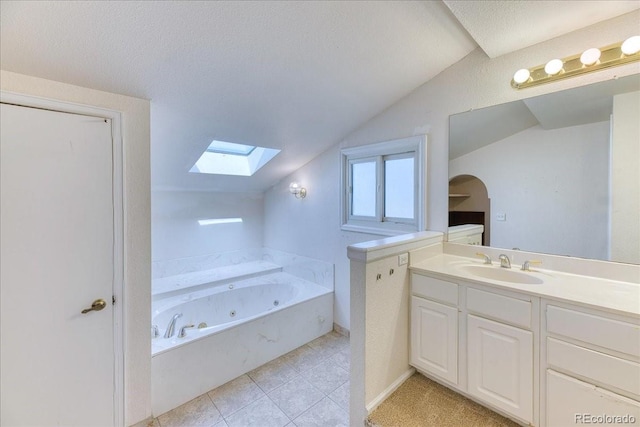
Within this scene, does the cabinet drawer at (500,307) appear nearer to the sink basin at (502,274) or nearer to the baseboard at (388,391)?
the sink basin at (502,274)

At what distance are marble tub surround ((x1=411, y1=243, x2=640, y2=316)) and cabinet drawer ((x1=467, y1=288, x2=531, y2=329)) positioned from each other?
2.8 inches

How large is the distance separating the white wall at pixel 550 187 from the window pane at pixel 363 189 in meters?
0.94

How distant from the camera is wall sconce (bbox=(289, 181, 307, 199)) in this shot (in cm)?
335

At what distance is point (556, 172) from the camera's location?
1.73 m

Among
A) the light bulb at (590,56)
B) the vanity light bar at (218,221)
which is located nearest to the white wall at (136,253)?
the vanity light bar at (218,221)

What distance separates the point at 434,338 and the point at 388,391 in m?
0.45

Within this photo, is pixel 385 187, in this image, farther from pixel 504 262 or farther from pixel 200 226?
pixel 200 226

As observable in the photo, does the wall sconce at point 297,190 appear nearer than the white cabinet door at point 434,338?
No

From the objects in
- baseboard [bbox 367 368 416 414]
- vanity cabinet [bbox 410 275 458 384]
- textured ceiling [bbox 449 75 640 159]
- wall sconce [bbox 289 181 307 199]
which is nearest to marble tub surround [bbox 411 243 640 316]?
vanity cabinet [bbox 410 275 458 384]

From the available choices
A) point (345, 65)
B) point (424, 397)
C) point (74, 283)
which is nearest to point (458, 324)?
point (424, 397)

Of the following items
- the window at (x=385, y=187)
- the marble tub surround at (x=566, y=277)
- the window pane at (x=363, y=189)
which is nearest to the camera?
the marble tub surround at (x=566, y=277)

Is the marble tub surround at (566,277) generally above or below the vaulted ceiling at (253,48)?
below

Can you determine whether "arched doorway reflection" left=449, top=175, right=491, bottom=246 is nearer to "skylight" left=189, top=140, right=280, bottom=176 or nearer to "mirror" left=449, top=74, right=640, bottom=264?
"mirror" left=449, top=74, right=640, bottom=264

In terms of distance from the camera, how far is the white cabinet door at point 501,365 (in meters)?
1.37
